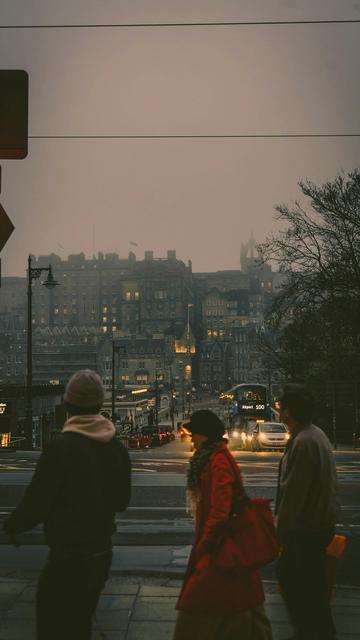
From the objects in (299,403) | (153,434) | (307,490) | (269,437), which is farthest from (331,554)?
(153,434)

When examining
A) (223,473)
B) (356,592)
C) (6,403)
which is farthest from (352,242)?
(223,473)

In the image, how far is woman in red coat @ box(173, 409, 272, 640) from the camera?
4555mm

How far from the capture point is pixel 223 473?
16.2ft

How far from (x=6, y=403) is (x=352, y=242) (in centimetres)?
1661

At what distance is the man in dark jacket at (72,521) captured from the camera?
4.11 metres

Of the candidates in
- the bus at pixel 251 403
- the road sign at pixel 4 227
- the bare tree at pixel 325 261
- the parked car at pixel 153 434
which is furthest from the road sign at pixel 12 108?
the parked car at pixel 153 434

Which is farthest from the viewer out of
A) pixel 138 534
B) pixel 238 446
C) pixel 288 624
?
pixel 238 446

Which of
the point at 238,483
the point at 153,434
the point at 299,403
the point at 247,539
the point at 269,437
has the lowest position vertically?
the point at 153,434

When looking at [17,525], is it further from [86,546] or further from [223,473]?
[223,473]

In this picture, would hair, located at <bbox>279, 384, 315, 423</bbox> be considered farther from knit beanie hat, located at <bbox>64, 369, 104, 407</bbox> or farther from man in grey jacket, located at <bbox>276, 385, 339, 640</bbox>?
knit beanie hat, located at <bbox>64, 369, 104, 407</bbox>

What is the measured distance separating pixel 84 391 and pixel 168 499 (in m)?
11.0

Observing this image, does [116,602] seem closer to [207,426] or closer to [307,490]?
[307,490]

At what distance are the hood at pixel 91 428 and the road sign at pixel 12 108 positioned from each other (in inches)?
85.3

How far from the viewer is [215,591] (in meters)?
4.59
